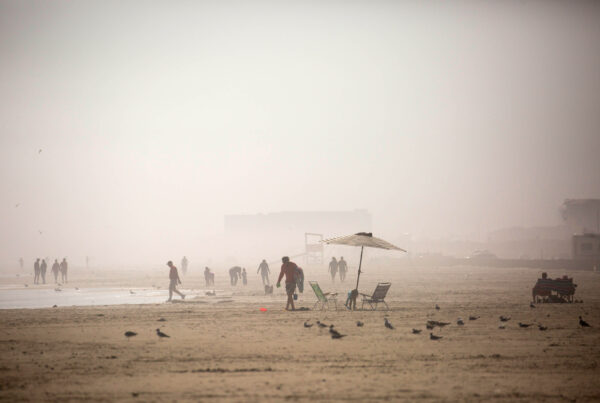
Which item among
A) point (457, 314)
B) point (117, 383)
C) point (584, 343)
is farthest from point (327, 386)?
point (457, 314)

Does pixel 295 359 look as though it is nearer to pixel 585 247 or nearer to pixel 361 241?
pixel 361 241

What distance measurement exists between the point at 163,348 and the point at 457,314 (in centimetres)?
965

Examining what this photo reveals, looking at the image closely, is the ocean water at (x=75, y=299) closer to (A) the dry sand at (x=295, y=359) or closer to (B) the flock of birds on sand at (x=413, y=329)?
(A) the dry sand at (x=295, y=359)

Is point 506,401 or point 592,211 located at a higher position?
point 592,211

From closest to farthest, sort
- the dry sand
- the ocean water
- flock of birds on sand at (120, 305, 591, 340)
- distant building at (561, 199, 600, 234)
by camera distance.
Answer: the dry sand
flock of birds on sand at (120, 305, 591, 340)
the ocean water
distant building at (561, 199, 600, 234)

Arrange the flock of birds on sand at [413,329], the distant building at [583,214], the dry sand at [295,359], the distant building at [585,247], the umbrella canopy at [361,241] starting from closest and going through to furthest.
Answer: the dry sand at [295,359] → the flock of birds on sand at [413,329] → the umbrella canopy at [361,241] → the distant building at [585,247] → the distant building at [583,214]

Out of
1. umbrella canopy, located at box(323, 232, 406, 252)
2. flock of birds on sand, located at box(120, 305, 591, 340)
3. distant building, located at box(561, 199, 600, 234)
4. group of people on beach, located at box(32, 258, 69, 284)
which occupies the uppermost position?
distant building, located at box(561, 199, 600, 234)

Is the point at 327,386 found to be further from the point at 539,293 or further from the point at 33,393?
the point at 539,293

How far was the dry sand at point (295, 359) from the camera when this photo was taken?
29.7 ft

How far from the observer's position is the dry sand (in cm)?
905

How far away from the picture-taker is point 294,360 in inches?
450

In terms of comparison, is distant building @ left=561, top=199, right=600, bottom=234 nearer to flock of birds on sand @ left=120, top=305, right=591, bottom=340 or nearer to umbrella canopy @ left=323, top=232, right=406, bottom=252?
umbrella canopy @ left=323, top=232, right=406, bottom=252

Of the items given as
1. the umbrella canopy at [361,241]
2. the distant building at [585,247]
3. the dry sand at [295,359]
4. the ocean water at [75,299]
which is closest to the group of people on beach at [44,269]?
the ocean water at [75,299]

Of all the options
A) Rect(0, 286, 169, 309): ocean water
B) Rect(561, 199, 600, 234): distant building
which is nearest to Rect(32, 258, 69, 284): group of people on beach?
Rect(0, 286, 169, 309): ocean water
